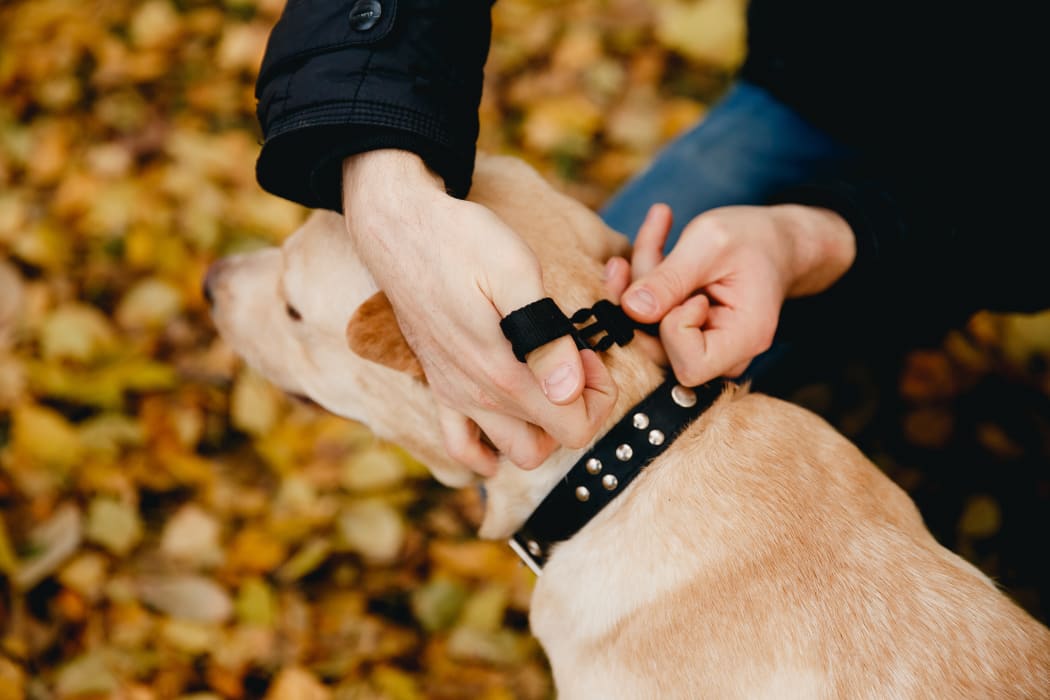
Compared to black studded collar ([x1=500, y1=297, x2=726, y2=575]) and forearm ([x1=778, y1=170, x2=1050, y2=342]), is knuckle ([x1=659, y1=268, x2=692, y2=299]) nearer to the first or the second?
black studded collar ([x1=500, y1=297, x2=726, y2=575])

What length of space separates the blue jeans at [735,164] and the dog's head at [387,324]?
789 millimetres

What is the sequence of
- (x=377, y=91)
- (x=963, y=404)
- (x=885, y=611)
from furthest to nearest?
(x=963, y=404)
(x=377, y=91)
(x=885, y=611)

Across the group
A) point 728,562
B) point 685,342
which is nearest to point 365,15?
point 685,342

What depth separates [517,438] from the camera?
5.15 ft

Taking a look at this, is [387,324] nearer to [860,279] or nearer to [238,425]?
[860,279]

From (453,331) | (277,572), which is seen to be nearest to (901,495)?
(453,331)

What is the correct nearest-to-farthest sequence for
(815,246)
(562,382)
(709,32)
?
(562,382) < (815,246) < (709,32)

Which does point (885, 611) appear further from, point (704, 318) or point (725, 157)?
point (725, 157)

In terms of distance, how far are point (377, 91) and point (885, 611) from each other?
1.51 m

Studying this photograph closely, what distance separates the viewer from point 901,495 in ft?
5.70

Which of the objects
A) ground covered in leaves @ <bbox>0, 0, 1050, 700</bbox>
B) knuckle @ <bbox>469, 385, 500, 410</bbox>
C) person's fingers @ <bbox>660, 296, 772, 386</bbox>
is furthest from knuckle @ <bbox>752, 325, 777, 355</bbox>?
ground covered in leaves @ <bbox>0, 0, 1050, 700</bbox>

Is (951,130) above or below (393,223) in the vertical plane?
below

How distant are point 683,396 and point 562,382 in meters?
0.42

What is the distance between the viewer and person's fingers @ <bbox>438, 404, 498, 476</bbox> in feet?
5.47
